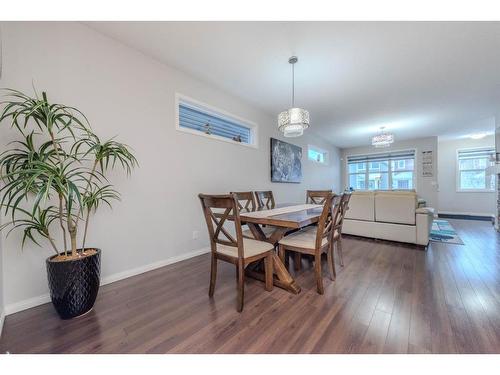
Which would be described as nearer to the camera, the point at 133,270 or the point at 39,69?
the point at 39,69

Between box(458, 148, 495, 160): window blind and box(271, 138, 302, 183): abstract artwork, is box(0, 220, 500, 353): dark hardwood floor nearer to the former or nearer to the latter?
box(271, 138, 302, 183): abstract artwork

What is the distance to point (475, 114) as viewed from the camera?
13.8 ft

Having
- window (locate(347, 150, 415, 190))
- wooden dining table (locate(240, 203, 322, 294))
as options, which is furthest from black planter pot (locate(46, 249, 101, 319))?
window (locate(347, 150, 415, 190))

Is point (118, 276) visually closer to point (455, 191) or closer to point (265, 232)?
point (265, 232)

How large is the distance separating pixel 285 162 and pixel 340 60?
2357 millimetres

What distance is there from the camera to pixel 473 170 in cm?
631

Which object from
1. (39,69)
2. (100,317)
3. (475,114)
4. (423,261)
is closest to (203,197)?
(100,317)

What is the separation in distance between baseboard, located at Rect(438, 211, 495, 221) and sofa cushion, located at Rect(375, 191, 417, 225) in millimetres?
4861

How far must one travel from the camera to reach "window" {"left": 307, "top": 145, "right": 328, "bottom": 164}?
577 centimetres

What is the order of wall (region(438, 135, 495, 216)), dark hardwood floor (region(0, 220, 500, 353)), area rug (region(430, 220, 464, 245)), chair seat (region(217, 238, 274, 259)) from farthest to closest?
wall (region(438, 135, 495, 216))
area rug (region(430, 220, 464, 245))
chair seat (region(217, 238, 274, 259))
dark hardwood floor (region(0, 220, 500, 353))

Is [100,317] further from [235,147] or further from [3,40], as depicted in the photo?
[235,147]

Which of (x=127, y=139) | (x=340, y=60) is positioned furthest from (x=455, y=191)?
(x=127, y=139)

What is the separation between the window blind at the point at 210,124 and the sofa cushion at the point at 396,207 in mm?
2525
